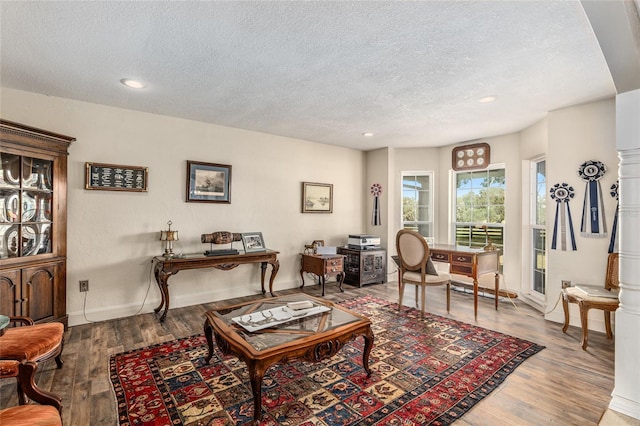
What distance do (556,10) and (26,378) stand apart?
3.47 meters

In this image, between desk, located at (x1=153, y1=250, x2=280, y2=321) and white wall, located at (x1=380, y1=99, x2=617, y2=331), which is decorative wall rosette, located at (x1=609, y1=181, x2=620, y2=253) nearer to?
white wall, located at (x1=380, y1=99, x2=617, y2=331)

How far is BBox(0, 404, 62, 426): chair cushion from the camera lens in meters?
1.20

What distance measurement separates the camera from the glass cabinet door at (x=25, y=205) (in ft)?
8.63

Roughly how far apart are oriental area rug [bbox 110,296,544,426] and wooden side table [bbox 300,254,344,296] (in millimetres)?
1654

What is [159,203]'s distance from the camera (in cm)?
378

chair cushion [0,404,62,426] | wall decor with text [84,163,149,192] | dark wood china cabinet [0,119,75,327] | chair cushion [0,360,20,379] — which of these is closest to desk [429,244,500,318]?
chair cushion [0,404,62,426]

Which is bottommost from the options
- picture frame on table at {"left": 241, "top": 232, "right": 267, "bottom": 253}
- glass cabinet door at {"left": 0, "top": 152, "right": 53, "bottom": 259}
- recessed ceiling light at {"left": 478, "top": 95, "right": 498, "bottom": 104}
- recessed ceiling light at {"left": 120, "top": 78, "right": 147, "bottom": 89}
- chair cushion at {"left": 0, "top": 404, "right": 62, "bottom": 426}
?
chair cushion at {"left": 0, "top": 404, "right": 62, "bottom": 426}

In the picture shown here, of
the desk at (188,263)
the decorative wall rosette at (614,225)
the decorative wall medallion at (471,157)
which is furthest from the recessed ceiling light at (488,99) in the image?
the desk at (188,263)

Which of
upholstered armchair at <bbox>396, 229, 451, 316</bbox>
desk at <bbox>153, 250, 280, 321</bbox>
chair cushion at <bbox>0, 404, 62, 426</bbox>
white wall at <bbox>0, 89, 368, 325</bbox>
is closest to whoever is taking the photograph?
chair cushion at <bbox>0, 404, 62, 426</bbox>

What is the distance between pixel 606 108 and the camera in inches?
122

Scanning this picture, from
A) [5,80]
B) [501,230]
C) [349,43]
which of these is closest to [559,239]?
[501,230]

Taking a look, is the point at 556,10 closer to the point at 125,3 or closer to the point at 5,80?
the point at 125,3

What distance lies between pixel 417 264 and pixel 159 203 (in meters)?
3.27

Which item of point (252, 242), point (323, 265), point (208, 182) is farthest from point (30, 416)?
point (323, 265)
